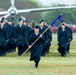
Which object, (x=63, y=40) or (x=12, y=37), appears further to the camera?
(x=12, y=37)

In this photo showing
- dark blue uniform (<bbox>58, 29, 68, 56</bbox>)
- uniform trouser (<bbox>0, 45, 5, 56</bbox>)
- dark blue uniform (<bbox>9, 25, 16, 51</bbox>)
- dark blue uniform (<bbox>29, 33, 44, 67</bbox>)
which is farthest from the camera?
dark blue uniform (<bbox>9, 25, 16, 51</bbox>)

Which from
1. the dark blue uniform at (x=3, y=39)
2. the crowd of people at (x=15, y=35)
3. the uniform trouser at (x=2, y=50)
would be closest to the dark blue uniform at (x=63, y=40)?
the crowd of people at (x=15, y=35)

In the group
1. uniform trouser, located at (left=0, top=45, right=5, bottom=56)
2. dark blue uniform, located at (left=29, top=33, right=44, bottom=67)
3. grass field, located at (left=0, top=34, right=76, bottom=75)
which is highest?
dark blue uniform, located at (left=29, top=33, right=44, bottom=67)

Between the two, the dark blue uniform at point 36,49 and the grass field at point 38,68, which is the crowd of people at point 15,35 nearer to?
the grass field at point 38,68

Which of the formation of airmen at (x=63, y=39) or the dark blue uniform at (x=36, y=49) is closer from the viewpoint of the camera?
the dark blue uniform at (x=36, y=49)

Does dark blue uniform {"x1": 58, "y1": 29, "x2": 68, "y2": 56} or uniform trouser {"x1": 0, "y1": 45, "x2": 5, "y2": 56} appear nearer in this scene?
uniform trouser {"x1": 0, "y1": 45, "x2": 5, "y2": 56}

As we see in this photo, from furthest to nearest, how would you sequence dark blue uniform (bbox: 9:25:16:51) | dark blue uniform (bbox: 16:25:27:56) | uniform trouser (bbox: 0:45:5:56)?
1. dark blue uniform (bbox: 9:25:16:51)
2. dark blue uniform (bbox: 16:25:27:56)
3. uniform trouser (bbox: 0:45:5:56)

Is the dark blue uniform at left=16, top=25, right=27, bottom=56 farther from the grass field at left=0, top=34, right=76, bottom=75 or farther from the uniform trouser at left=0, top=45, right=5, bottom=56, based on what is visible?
the grass field at left=0, top=34, right=76, bottom=75

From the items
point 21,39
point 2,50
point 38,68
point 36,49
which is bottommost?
point 2,50

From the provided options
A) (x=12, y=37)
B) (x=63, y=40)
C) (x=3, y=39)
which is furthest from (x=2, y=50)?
(x=63, y=40)

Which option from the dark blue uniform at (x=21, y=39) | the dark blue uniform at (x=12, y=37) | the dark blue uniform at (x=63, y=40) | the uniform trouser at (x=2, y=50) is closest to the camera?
the uniform trouser at (x=2, y=50)

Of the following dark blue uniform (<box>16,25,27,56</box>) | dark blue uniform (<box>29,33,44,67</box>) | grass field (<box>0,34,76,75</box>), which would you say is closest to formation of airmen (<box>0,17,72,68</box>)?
dark blue uniform (<box>16,25,27,56</box>)

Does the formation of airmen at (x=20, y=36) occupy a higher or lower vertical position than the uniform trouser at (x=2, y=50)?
higher

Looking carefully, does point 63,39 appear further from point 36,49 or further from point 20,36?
point 36,49
